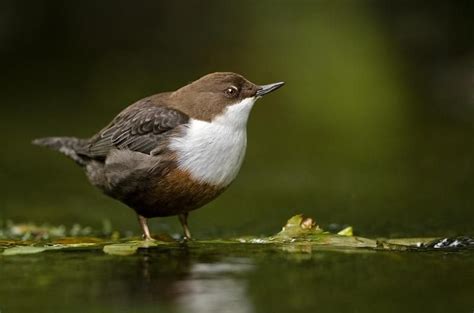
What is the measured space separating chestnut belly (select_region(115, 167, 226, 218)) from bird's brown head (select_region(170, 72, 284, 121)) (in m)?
0.39

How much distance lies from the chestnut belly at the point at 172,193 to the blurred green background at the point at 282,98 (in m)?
0.92

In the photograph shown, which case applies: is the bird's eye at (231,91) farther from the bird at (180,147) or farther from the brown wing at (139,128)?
the brown wing at (139,128)

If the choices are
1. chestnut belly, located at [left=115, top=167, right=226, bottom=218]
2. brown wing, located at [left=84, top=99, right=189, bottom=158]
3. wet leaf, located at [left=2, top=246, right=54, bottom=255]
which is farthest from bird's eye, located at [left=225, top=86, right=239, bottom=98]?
wet leaf, located at [left=2, top=246, right=54, bottom=255]

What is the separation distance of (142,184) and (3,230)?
148 centimetres

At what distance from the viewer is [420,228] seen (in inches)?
255

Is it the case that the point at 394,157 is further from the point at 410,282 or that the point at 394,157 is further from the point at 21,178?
the point at 410,282

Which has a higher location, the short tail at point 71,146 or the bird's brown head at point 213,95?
the bird's brown head at point 213,95

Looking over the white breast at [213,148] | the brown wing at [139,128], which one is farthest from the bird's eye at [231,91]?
the brown wing at [139,128]

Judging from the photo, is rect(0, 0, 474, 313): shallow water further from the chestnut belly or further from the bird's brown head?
the bird's brown head

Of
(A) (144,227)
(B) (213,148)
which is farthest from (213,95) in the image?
(A) (144,227)

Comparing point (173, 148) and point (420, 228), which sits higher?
point (173, 148)

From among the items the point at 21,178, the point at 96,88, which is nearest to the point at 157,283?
the point at 21,178

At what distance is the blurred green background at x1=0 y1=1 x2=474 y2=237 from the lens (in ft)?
25.0

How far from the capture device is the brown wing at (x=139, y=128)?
5.76 metres
